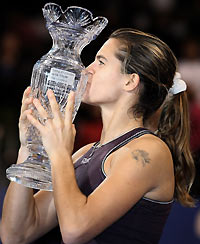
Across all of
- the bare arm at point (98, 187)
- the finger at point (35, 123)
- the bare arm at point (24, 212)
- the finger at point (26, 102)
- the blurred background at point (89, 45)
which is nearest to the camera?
the bare arm at point (98, 187)

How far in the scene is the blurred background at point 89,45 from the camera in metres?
3.70

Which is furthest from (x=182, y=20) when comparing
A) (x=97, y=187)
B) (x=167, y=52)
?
(x=97, y=187)

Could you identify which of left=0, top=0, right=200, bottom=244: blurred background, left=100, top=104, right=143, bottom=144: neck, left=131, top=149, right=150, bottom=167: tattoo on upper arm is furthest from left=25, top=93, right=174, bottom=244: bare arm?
left=0, top=0, right=200, bottom=244: blurred background

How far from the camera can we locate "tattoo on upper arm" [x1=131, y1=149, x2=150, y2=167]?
5.13ft

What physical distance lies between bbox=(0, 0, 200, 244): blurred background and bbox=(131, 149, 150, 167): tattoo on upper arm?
0.97m

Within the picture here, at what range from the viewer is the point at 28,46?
4535 mm

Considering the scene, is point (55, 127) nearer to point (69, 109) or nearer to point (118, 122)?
point (69, 109)

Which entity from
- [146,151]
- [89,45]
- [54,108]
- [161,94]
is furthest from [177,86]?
[89,45]

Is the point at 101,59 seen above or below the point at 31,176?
above

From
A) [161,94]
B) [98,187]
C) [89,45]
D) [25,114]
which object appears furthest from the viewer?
[89,45]

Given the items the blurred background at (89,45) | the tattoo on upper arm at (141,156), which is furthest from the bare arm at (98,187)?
the blurred background at (89,45)

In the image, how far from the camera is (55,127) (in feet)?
5.13

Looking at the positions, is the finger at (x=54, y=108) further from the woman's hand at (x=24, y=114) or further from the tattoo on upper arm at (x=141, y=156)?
the tattoo on upper arm at (x=141, y=156)

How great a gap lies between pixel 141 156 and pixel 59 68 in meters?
0.37
